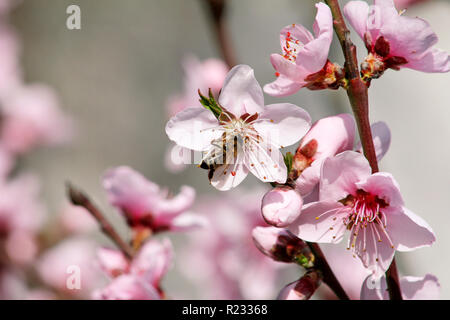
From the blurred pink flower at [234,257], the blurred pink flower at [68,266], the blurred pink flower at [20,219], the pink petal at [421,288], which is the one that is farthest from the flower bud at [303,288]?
the blurred pink flower at [20,219]

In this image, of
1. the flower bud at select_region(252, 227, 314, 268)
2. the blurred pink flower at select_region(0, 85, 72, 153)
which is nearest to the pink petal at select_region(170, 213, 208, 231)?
the flower bud at select_region(252, 227, 314, 268)

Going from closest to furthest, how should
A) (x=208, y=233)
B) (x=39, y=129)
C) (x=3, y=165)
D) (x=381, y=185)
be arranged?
(x=381, y=185), (x=208, y=233), (x=3, y=165), (x=39, y=129)

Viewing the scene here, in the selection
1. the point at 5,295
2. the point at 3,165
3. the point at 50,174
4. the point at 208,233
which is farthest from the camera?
the point at 50,174

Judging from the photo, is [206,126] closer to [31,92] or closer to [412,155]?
[412,155]

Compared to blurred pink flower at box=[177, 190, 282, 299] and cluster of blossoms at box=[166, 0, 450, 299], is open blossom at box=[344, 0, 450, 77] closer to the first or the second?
cluster of blossoms at box=[166, 0, 450, 299]
